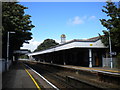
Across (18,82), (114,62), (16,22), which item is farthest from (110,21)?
(18,82)

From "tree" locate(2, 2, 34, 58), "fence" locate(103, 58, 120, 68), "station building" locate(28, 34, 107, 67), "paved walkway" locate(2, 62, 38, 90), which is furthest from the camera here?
"station building" locate(28, 34, 107, 67)

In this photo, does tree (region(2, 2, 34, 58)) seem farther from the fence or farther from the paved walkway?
the fence

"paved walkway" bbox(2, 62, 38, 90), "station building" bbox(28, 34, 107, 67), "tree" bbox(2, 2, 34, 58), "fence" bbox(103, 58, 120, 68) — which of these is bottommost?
"paved walkway" bbox(2, 62, 38, 90)

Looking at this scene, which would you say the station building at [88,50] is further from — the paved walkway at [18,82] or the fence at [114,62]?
the paved walkway at [18,82]

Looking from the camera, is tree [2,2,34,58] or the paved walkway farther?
tree [2,2,34,58]

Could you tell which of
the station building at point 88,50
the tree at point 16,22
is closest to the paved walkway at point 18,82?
the tree at point 16,22

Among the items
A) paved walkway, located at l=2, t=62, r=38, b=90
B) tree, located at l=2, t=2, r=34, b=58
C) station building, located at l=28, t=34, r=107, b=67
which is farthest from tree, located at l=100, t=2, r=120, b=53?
paved walkway, located at l=2, t=62, r=38, b=90

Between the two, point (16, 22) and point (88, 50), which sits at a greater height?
point (16, 22)

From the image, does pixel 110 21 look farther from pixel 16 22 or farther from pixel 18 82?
pixel 18 82

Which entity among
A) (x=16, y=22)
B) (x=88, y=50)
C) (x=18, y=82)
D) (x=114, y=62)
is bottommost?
(x=18, y=82)

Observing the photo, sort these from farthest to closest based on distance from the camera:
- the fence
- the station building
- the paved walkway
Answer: the station building
the fence
the paved walkway

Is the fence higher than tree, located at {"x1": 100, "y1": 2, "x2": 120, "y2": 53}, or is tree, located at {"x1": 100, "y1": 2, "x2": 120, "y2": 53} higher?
tree, located at {"x1": 100, "y1": 2, "x2": 120, "y2": 53}

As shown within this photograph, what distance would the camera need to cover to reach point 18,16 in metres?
32.4

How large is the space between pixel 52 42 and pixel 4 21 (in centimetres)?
11029
